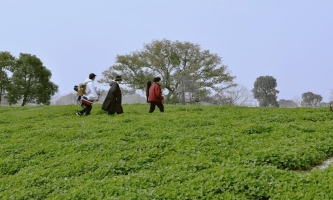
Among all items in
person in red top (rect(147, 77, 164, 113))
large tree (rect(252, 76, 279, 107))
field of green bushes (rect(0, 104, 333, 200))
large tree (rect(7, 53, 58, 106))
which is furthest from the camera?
large tree (rect(252, 76, 279, 107))

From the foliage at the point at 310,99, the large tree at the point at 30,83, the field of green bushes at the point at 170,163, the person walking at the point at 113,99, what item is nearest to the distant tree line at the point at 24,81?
the large tree at the point at 30,83

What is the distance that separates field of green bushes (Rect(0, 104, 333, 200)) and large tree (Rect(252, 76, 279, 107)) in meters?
45.1

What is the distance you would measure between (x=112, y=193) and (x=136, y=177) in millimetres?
775

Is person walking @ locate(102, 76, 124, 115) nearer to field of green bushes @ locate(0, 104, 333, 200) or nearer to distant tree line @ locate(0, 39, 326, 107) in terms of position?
field of green bushes @ locate(0, 104, 333, 200)

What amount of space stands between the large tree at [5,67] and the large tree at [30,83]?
2.06 ft

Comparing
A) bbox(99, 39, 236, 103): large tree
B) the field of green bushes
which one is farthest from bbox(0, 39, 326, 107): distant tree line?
the field of green bushes

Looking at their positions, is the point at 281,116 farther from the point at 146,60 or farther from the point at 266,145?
the point at 146,60

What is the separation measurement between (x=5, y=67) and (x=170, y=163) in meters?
43.5

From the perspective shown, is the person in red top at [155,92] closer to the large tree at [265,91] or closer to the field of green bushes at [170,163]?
the field of green bushes at [170,163]

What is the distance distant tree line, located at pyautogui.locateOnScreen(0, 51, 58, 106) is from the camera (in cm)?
4403

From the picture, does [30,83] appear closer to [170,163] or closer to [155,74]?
[155,74]

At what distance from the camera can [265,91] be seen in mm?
56344

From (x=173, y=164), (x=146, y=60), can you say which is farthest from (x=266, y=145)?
(x=146, y=60)

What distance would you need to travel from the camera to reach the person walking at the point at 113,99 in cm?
1664
